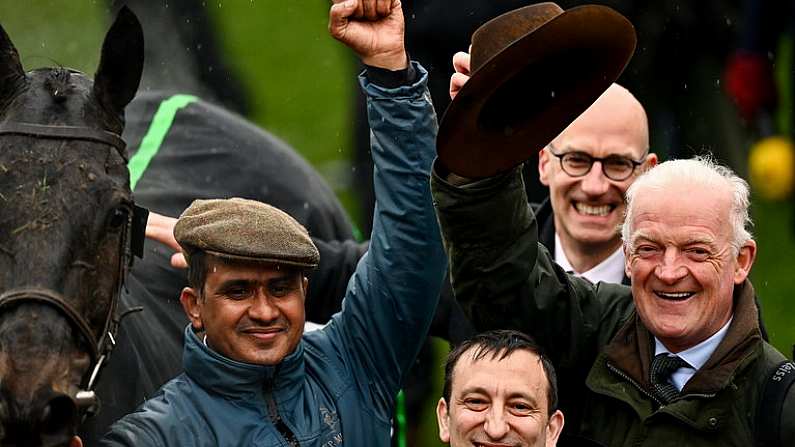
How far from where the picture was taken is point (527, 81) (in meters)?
4.10

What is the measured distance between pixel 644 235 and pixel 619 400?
1.25 feet

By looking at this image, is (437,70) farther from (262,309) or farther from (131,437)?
(131,437)

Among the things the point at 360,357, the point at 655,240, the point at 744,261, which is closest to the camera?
the point at 655,240

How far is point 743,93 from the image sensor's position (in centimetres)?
868

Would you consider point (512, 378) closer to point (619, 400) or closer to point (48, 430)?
point (619, 400)

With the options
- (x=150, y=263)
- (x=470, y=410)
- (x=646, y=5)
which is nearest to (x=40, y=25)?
(x=646, y=5)

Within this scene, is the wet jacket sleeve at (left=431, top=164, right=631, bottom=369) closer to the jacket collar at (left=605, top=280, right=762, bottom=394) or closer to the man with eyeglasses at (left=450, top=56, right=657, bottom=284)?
the jacket collar at (left=605, top=280, right=762, bottom=394)

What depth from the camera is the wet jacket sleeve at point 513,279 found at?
403 centimetres

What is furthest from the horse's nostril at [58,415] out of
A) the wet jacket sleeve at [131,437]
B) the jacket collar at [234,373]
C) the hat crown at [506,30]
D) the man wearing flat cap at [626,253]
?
the hat crown at [506,30]

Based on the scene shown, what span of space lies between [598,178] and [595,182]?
0.06 feet

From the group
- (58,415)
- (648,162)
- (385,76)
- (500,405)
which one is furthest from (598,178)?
(58,415)

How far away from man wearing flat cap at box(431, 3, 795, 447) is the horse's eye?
0.71 m

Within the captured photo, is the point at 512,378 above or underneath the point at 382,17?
underneath

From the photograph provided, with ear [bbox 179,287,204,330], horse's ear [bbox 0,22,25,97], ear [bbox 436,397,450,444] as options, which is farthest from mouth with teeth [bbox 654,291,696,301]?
horse's ear [bbox 0,22,25,97]
